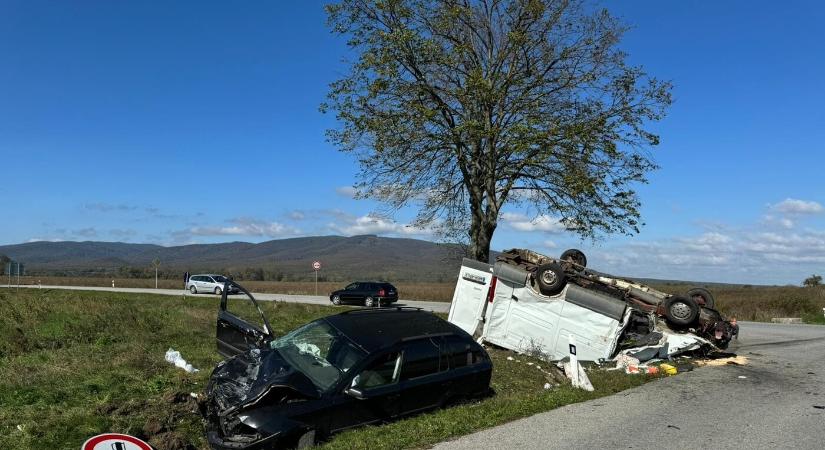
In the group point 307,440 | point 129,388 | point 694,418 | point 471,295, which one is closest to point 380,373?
point 307,440

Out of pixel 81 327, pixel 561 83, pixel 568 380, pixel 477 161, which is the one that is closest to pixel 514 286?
pixel 568 380

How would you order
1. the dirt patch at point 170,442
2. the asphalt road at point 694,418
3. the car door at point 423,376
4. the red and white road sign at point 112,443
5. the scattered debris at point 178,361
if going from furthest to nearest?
the scattered debris at point 178,361 < the car door at point 423,376 < the dirt patch at point 170,442 < the asphalt road at point 694,418 < the red and white road sign at point 112,443

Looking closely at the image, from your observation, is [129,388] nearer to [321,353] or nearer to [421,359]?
[321,353]

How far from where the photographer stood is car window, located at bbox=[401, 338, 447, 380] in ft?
23.9

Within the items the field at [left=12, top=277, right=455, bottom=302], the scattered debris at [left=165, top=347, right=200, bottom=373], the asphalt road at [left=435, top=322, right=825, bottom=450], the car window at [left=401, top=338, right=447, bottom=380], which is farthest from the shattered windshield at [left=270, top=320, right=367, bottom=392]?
the field at [left=12, top=277, right=455, bottom=302]

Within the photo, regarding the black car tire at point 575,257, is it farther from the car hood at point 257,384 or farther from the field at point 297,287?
the field at point 297,287

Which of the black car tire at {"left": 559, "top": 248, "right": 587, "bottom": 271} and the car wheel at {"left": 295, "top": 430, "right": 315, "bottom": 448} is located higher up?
the black car tire at {"left": 559, "top": 248, "right": 587, "bottom": 271}

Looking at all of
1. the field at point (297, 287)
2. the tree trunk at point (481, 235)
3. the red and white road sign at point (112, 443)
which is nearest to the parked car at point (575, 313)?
the tree trunk at point (481, 235)

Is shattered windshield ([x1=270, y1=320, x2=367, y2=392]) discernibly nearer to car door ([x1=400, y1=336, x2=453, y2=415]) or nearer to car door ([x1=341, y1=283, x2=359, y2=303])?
car door ([x1=400, y1=336, x2=453, y2=415])

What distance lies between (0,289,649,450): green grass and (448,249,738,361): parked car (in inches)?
29.4

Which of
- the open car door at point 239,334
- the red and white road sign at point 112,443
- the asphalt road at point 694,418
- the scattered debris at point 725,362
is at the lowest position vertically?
the scattered debris at point 725,362

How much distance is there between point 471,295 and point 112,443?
9455 mm

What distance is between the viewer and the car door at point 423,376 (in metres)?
7.20

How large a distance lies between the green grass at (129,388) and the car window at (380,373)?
50cm
